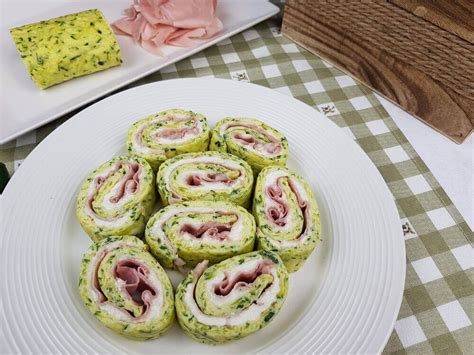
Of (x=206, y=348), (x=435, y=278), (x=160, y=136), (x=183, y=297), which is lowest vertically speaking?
(x=435, y=278)

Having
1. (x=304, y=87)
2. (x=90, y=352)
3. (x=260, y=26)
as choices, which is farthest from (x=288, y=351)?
(x=260, y=26)

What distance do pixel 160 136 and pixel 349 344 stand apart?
2.86ft

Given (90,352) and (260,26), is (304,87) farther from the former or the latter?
(90,352)

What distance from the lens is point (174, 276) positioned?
4.28ft

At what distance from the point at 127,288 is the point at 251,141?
2.08 feet

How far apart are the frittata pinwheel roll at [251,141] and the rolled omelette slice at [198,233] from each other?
214 millimetres

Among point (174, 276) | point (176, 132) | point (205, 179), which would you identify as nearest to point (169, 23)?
point (176, 132)

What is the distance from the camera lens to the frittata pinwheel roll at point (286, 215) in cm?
126

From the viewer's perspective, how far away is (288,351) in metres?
1.12

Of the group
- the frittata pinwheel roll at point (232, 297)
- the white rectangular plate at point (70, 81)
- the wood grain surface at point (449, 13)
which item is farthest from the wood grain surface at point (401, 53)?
the frittata pinwheel roll at point (232, 297)

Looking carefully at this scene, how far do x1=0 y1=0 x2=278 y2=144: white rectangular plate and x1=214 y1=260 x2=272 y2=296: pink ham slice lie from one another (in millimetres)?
939

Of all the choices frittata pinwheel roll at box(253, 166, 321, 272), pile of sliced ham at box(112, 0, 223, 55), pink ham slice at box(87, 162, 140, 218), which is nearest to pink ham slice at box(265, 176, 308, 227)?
frittata pinwheel roll at box(253, 166, 321, 272)

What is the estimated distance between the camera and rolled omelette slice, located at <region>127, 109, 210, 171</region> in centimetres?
149

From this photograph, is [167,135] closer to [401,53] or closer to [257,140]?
[257,140]
